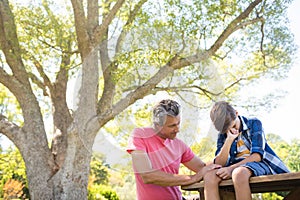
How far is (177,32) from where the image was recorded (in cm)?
620

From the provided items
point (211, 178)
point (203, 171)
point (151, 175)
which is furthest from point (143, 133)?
point (211, 178)

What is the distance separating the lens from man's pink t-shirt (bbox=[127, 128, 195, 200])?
7.00 feet

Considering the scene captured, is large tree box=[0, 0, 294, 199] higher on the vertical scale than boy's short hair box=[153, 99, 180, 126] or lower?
higher

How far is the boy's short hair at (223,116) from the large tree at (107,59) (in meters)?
2.95

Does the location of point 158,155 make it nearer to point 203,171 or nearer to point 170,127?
point 170,127

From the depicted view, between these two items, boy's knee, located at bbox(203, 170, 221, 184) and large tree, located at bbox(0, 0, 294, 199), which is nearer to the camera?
boy's knee, located at bbox(203, 170, 221, 184)

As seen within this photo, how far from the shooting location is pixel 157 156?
2191 millimetres

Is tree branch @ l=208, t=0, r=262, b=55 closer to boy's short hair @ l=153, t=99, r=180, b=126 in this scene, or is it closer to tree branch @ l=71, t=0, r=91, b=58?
tree branch @ l=71, t=0, r=91, b=58

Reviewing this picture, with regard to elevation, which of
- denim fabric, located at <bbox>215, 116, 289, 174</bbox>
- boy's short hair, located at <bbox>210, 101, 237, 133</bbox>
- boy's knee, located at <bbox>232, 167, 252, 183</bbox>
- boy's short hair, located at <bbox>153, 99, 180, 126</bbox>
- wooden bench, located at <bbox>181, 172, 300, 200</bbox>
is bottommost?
wooden bench, located at <bbox>181, 172, 300, 200</bbox>

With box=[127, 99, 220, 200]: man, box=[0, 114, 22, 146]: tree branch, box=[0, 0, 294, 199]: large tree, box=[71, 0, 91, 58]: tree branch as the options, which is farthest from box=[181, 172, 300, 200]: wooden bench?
box=[71, 0, 91, 58]: tree branch

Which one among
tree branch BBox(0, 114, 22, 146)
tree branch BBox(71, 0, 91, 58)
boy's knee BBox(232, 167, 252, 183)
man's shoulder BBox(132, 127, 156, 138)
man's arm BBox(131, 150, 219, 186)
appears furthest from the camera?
tree branch BBox(71, 0, 91, 58)

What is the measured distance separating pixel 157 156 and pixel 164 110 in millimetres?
246

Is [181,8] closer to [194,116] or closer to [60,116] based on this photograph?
[60,116]

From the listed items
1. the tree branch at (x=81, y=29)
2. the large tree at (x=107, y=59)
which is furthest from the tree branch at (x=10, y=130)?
the tree branch at (x=81, y=29)
